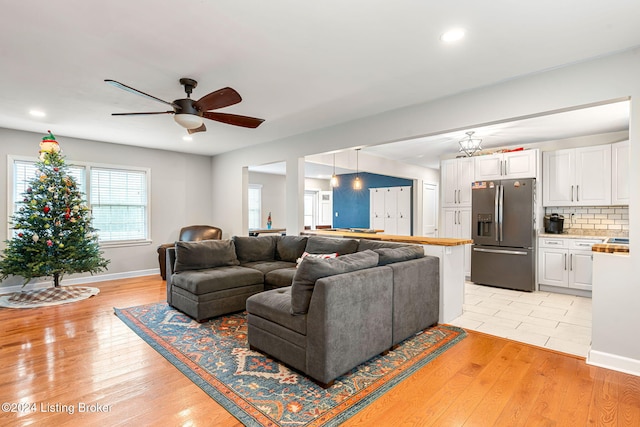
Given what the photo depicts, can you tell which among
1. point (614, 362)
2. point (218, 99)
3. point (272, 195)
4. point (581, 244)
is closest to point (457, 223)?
point (581, 244)

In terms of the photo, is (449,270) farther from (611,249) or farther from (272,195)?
(272,195)

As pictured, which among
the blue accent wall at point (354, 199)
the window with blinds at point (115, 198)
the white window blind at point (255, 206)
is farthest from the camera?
the white window blind at point (255, 206)

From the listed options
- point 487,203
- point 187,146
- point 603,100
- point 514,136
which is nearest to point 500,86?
point 603,100

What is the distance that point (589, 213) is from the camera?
16.9 feet

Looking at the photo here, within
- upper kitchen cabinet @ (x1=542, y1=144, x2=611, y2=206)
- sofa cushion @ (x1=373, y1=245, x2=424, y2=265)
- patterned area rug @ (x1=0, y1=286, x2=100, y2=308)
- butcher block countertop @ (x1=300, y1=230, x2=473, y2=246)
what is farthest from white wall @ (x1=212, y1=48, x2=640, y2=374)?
patterned area rug @ (x1=0, y1=286, x2=100, y2=308)

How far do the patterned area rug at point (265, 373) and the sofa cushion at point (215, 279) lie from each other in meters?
0.38

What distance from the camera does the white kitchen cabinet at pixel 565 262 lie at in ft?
15.4

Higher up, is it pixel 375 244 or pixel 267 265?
pixel 375 244

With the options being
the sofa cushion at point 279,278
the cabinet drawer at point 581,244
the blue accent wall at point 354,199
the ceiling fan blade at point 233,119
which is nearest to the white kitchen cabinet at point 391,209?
the blue accent wall at point 354,199

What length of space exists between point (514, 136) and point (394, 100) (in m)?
2.63

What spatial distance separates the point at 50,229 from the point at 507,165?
278 inches

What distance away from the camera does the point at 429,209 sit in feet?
29.6

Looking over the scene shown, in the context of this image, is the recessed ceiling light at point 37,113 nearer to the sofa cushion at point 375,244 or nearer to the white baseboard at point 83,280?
the white baseboard at point 83,280

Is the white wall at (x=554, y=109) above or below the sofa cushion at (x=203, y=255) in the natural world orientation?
above
